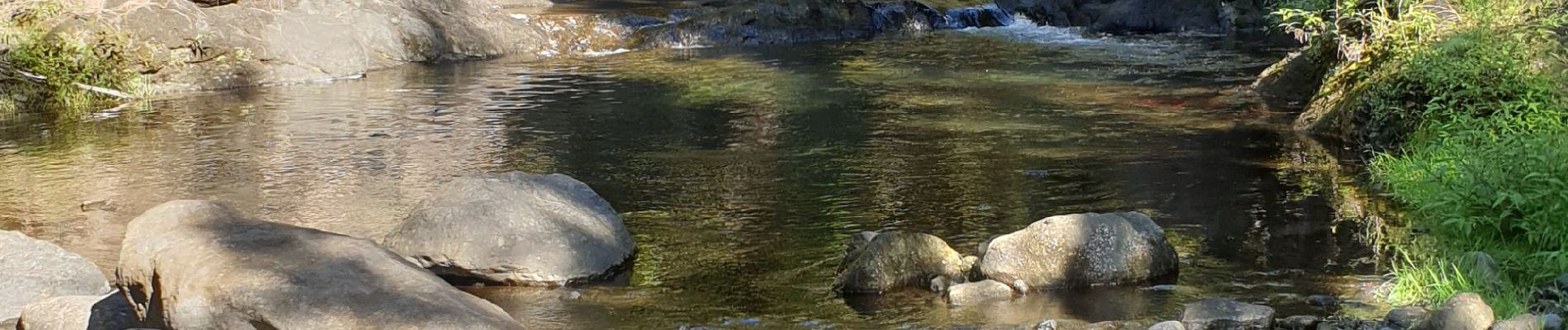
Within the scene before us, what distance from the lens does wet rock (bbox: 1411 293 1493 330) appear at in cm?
649

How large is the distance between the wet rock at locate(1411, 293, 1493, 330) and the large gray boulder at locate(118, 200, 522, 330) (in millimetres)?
4030


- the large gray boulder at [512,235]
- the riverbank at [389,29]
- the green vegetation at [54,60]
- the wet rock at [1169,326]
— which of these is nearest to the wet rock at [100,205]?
the large gray boulder at [512,235]

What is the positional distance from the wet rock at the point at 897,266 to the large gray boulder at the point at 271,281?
89.8 inches

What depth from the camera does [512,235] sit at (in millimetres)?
8547

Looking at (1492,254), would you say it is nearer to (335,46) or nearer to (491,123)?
(491,123)

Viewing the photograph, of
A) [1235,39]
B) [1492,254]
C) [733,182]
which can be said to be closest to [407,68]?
[733,182]

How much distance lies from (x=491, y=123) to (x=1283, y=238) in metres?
9.13

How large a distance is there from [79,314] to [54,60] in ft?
40.5

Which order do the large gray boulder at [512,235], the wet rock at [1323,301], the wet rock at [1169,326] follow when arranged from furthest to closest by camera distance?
the large gray boulder at [512,235], the wet rock at [1323,301], the wet rock at [1169,326]

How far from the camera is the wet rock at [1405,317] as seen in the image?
6980 millimetres

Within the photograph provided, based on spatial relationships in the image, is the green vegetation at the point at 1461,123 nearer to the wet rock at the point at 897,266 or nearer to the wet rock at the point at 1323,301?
the wet rock at the point at 1323,301

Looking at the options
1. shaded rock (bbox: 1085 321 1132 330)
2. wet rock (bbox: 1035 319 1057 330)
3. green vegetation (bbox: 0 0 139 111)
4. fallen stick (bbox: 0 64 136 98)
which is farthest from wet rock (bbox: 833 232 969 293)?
fallen stick (bbox: 0 64 136 98)

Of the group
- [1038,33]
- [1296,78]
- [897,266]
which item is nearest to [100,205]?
[897,266]

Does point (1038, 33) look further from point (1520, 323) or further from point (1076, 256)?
point (1520, 323)
